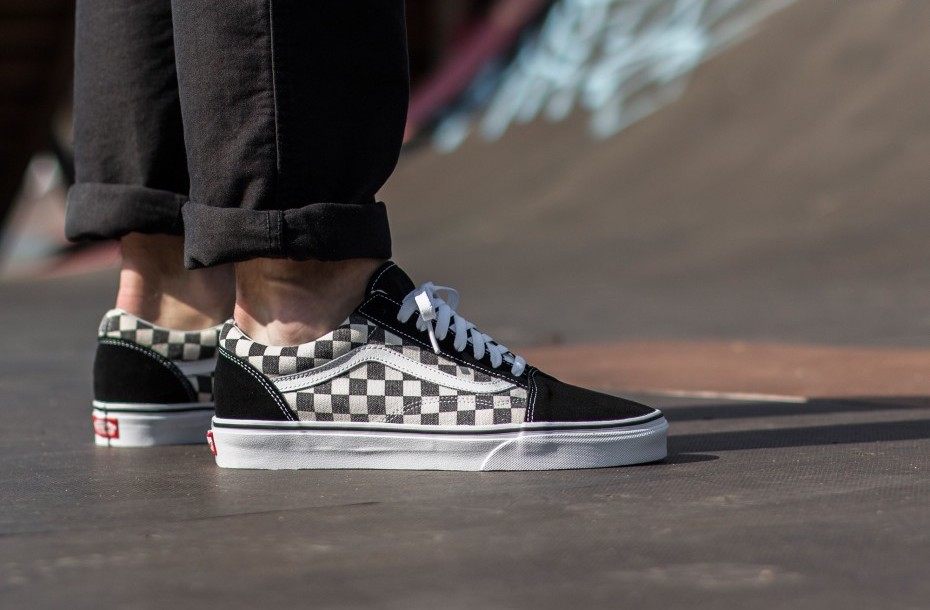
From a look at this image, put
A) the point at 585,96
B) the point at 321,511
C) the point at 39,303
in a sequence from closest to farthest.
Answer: the point at 321,511 → the point at 39,303 → the point at 585,96

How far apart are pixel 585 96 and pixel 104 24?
512 cm

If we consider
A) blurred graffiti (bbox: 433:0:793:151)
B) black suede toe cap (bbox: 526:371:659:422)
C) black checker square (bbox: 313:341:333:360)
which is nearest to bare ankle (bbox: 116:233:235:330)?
black checker square (bbox: 313:341:333:360)

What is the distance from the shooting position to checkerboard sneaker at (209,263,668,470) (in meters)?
0.97

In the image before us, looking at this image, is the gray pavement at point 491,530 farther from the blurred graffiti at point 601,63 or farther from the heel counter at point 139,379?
the blurred graffiti at point 601,63

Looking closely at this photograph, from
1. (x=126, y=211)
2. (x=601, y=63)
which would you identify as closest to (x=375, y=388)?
(x=126, y=211)

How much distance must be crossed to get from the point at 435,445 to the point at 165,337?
364mm

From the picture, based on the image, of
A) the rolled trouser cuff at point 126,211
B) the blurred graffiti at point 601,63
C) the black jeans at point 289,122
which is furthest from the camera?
the blurred graffiti at point 601,63

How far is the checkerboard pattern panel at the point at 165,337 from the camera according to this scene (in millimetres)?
1174

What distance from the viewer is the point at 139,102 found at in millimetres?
1164

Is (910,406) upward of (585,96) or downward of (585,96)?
downward

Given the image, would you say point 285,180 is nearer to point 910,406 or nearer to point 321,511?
point 321,511

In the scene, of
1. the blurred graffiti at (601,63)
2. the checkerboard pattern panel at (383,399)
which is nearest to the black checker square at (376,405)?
the checkerboard pattern panel at (383,399)

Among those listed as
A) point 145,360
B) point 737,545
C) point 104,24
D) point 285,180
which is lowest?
point 737,545

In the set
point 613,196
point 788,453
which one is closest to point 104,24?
point 788,453
